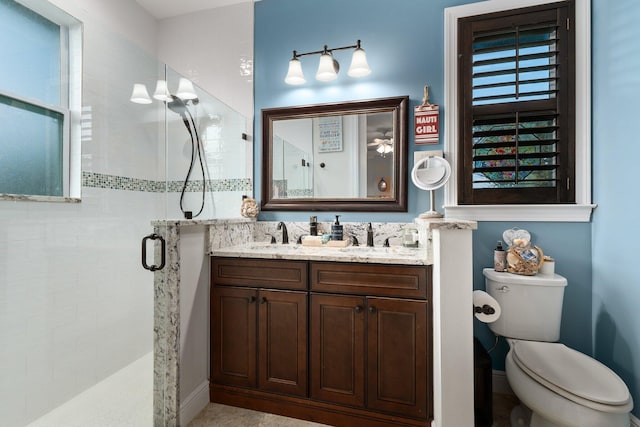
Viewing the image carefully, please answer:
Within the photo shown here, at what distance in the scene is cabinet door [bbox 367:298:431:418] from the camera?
143 centimetres

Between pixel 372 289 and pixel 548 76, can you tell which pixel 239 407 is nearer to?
pixel 372 289

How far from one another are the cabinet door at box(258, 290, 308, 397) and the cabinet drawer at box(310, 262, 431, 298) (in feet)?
0.51

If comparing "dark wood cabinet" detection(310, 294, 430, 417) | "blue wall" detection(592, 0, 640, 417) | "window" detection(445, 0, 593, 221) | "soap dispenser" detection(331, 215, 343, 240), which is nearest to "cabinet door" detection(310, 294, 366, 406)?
"dark wood cabinet" detection(310, 294, 430, 417)

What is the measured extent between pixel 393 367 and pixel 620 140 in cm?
166

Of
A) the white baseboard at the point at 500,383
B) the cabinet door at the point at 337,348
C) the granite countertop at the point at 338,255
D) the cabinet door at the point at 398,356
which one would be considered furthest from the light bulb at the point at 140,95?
the white baseboard at the point at 500,383

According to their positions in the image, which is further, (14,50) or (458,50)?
(458,50)

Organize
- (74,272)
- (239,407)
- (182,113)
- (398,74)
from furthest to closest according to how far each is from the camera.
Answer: (182,113) < (398,74) < (239,407) < (74,272)

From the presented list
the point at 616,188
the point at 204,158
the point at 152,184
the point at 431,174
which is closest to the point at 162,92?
the point at 204,158

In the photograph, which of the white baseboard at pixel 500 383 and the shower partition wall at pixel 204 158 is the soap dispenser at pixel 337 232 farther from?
the white baseboard at pixel 500 383

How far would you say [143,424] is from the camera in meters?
1.49

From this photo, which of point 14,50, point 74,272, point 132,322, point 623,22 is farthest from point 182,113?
point 623,22

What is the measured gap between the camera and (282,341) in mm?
1624

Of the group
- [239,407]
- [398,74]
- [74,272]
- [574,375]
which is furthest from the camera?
[398,74]

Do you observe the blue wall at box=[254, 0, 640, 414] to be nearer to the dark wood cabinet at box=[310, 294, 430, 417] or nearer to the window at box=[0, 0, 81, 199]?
the dark wood cabinet at box=[310, 294, 430, 417]
